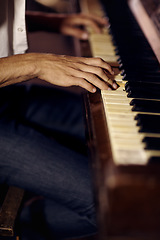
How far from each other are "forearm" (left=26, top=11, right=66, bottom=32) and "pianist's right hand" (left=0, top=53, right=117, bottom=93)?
32.5 inches

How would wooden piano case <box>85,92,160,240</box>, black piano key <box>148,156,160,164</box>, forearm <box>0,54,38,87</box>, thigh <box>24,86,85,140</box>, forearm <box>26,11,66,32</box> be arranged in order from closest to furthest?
wooden piano case <box>85,92,160,240</box>
black piano key <box>148,156,160,164</box>
forearm <box>0,54,38,87</box>
thigh <box>24,86,85,140</box>
forearm <box>26,11,66,32</box>

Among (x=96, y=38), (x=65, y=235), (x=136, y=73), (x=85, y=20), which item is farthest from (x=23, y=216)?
(x=85, y=20)

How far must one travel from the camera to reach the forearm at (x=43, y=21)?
1646 mm

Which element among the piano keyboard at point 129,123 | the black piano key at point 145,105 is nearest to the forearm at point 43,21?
the piano keyboard at point 129,123

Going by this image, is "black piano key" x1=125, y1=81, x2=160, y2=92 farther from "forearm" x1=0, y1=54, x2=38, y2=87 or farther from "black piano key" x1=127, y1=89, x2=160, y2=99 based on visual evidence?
"forearm" x1=0, y1=54, x2=38, y2=87

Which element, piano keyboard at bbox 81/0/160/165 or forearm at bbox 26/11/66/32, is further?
forearm at bbox 26/11/66/32

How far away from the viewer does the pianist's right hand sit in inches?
35.5

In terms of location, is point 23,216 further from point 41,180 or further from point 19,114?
point 19,114

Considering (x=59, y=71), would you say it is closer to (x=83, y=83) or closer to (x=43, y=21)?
(x=83, y=83)

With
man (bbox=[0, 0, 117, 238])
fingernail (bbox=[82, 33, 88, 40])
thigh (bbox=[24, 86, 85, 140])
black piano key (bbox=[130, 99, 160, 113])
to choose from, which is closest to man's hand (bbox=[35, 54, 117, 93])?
man (bbox=[0, 0, 117, 238])

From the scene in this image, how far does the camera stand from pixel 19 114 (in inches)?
54.1

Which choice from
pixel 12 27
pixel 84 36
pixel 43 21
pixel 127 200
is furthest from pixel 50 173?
pixel 43 21

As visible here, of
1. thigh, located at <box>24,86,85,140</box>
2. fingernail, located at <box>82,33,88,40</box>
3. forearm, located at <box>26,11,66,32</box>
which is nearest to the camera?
thigh, located at <box>24,86,85,140</box>

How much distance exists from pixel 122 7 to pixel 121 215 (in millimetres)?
1516
